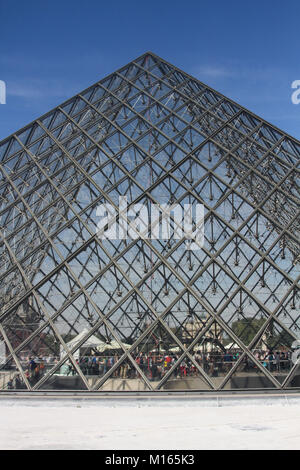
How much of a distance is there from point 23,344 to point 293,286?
386 inches

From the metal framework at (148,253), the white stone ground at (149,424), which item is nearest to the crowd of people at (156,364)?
the metal framework at (148,253)

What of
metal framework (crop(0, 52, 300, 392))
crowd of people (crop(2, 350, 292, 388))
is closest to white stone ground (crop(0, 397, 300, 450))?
metal framework (crop(0, 52, 300, 392))

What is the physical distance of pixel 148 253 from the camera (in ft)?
54.3

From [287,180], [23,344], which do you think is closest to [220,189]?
[287,180]

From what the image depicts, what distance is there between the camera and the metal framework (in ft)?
45.0

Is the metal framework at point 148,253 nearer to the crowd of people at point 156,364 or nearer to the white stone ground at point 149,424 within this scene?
the crowd of people at point 156,364

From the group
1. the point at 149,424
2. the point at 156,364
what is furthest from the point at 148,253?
the point at 149,424

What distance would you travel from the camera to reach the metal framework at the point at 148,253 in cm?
1372

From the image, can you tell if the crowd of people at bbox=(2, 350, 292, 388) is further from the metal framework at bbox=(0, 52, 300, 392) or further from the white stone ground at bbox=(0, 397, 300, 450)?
the white stone ground at bbox=(0, 397, 300, 450)

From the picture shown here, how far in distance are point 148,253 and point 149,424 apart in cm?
811

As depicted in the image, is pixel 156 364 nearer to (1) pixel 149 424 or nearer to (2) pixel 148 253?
(1) pixel 149 424

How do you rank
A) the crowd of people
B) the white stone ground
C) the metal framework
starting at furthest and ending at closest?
the metal framework
the crowd of people
the white stone ground

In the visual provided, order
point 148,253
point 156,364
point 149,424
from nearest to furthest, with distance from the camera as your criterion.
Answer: point 149,424 < point 156,364 < point 148,253

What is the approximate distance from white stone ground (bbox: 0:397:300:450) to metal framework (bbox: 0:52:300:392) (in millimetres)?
1091
